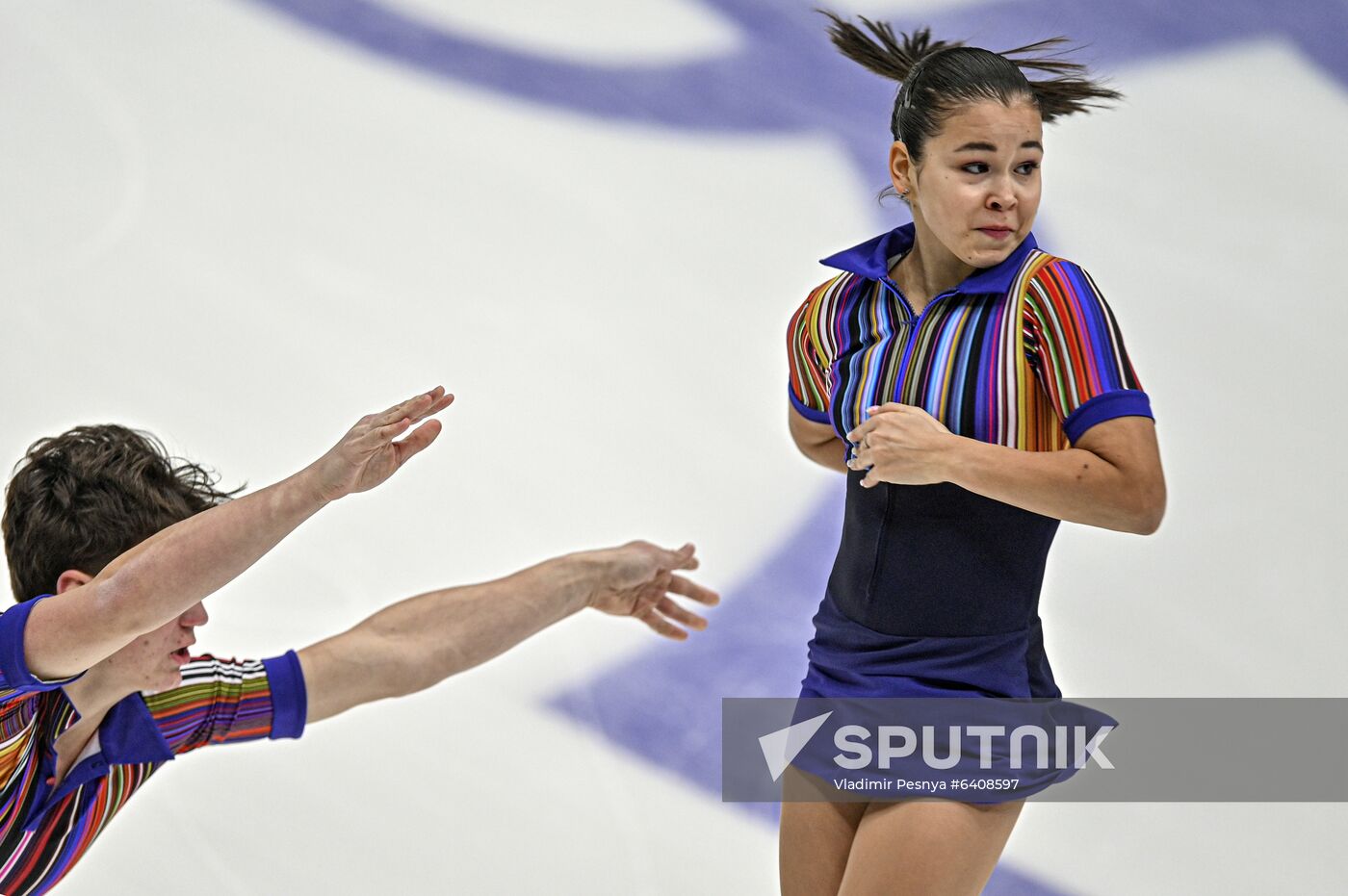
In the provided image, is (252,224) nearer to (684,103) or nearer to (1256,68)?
(684,103)

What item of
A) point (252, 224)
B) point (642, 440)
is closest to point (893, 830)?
point (642, 440)

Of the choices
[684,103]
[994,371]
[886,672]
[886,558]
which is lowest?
[886,672]

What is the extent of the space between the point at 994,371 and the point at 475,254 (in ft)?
8.42

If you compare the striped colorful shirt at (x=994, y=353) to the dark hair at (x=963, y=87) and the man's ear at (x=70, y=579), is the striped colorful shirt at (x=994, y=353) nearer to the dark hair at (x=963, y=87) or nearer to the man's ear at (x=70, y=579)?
the dark hair at (x=963, y=87)

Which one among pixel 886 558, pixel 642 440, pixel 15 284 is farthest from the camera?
pixel 15 284

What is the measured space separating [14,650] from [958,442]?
1.23 metres

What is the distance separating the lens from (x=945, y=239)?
196 cm

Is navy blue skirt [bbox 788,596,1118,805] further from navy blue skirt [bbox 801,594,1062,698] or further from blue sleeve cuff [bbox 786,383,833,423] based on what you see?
blue sleeve cuff [bbox 786,383,833,423]

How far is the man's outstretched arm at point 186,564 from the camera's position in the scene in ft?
6.57

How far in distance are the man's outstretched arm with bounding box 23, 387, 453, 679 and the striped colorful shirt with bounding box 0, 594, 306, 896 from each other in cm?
6

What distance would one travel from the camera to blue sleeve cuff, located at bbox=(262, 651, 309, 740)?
2.58 metres

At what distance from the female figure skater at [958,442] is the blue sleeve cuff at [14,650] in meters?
1.02

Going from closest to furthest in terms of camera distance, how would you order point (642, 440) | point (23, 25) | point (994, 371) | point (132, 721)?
point (994, 371) → point (132, 721) → point (642, 440) → point (23, 25)

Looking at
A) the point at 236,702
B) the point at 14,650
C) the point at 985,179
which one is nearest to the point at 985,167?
the point at 985,179
